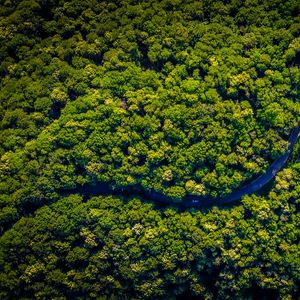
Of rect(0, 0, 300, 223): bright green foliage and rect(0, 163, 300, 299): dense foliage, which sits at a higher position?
rect(0, 0, 300, 223): bright green foliage

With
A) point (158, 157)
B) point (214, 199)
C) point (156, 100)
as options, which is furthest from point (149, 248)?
point (156, 100)

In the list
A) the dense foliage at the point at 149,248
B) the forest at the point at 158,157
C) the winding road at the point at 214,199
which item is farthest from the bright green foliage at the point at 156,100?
the dense foliage at the point at 149,248

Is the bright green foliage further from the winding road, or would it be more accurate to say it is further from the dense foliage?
the dense foliage

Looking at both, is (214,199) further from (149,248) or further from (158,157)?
(149,248)

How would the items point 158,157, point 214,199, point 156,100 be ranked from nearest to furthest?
1. point 158,157
2. point 156,100
3. point 214,199

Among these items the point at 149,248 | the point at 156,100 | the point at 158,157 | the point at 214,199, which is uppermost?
the point at 156,100

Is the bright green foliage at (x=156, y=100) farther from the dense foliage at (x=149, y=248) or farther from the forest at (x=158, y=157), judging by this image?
the dense foliage at (x=149, y=248)

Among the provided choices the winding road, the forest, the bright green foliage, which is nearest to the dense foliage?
the forest
